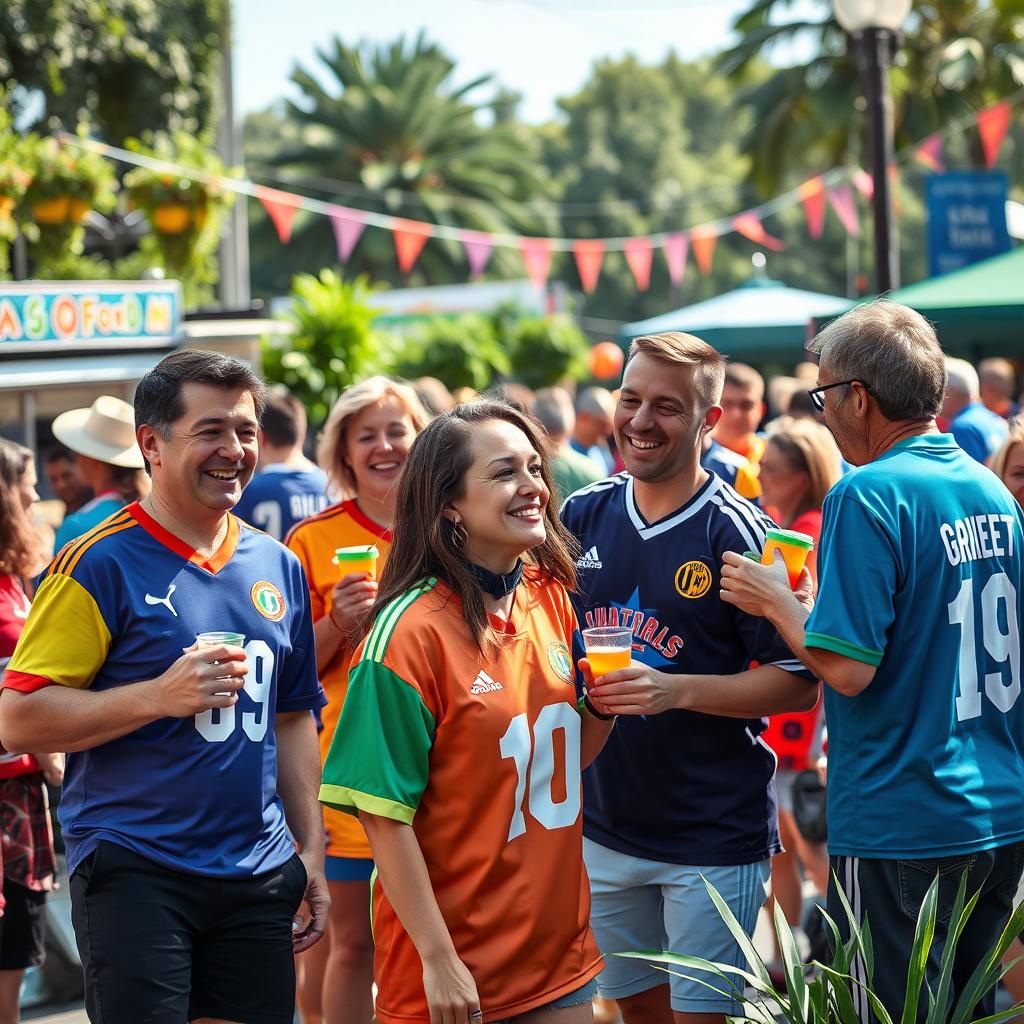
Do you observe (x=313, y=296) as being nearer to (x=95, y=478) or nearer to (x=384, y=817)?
(x=95, y=478)

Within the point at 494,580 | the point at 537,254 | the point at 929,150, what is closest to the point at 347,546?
the point at 494,580

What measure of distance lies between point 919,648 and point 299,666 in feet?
4.93

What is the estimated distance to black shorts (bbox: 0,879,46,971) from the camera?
4.24 m

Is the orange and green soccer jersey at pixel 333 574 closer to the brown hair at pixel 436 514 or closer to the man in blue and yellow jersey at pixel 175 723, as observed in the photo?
the man in blue and yellow jersey at pixel 175 723

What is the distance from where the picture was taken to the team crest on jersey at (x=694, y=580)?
352 centimetres

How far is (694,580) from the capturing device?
11.6 ft

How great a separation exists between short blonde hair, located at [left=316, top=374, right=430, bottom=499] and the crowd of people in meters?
1.19

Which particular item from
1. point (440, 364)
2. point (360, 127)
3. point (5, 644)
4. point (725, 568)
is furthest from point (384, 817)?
point (360, 127)

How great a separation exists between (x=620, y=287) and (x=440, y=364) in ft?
118

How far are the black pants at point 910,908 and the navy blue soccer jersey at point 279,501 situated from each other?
3462mm

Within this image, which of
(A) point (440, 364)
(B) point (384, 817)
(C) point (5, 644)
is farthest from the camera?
(A) point (440, 364)

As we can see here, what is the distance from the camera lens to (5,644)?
167 inches

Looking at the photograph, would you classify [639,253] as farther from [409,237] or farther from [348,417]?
[348,417]

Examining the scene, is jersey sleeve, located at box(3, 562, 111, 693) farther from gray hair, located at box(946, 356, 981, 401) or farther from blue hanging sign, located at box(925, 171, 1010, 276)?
blue hanging sign, located at box(925, 171, 1010, 276)
